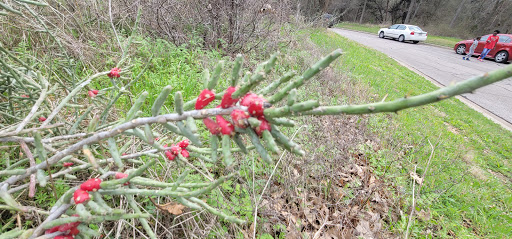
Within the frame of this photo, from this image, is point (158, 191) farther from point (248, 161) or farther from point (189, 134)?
point (248, 161)

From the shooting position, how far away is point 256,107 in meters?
0.71

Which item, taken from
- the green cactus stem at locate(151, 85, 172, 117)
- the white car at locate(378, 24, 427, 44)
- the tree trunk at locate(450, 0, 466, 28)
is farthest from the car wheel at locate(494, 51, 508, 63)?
the green cactus stem at locate(151, 85, 172, 117)

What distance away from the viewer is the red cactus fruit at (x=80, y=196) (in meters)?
0.82

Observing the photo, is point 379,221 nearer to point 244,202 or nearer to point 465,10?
point 244,202

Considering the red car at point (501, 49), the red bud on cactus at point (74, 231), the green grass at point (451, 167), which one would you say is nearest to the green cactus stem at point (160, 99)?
the red bud on cactus at point (74, 231)

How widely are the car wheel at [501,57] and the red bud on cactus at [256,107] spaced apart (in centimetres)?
1819

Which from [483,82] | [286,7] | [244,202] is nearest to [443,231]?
[244,202]

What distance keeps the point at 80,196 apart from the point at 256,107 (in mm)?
701

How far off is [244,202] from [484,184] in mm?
3922

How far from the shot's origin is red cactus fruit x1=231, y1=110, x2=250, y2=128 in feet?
2.34

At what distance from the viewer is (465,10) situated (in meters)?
24.9

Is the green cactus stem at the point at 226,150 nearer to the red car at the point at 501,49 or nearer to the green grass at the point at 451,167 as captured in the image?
the green grass at the point at 451,167

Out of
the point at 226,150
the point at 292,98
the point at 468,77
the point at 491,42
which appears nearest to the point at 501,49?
the point at 491,42

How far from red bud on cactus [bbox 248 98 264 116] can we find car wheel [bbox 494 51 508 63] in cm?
1819
